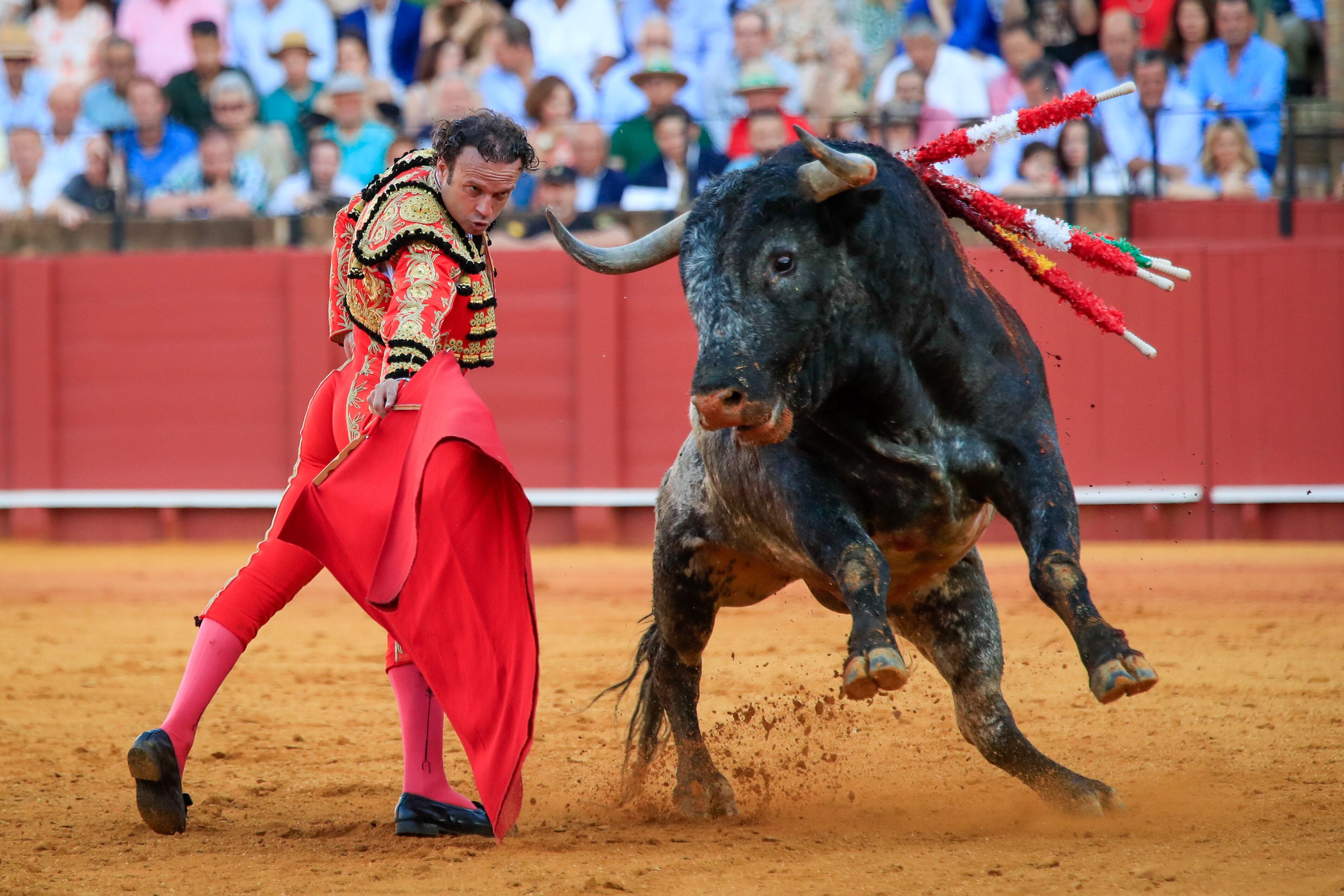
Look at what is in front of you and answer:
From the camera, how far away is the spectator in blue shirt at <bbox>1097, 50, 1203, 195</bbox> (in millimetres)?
7590

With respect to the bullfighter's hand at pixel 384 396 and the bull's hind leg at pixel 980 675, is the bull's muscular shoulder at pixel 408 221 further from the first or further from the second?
the bull's hind leg at pixel 980 675

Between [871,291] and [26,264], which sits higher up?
[26,264]

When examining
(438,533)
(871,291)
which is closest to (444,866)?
(438,533)

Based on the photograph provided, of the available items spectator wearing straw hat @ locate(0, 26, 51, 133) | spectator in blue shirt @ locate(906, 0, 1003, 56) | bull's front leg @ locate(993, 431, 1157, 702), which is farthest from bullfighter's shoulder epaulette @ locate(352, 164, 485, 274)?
spectator wearing straw hat @ locate(0, 26, 51, 133)

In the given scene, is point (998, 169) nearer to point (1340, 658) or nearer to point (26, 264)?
point (1340, 658)

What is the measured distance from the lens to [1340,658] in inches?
185

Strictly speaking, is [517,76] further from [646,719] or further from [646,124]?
[646,719]

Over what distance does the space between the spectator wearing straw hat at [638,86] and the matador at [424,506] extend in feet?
18.2

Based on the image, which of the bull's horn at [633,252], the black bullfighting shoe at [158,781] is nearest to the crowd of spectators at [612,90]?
the bull's horn at [633,252]

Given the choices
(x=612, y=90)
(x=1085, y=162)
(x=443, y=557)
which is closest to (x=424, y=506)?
(x=443, y=557)

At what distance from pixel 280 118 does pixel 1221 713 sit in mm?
6667

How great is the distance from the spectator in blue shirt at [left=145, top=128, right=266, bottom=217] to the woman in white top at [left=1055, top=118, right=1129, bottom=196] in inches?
175

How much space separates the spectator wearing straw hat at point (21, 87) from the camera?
29.9ft

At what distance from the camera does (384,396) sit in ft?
8.77
